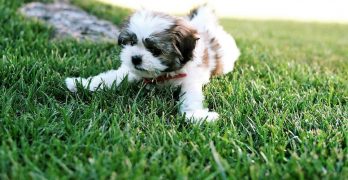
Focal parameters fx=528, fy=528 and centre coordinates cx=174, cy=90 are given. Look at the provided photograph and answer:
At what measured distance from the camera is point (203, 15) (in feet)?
18.4

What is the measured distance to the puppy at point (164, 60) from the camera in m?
4.04

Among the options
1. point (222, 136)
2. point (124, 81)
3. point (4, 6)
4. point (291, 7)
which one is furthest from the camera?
point (291, 7)

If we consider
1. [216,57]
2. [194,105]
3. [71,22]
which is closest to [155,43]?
[194,105]

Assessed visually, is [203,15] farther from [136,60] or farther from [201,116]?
[201,116]

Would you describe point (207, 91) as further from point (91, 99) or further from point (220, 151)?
point (220, 151)

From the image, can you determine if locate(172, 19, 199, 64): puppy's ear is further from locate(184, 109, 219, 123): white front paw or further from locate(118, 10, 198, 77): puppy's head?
locate(184, 109, 219, 123): white front paw

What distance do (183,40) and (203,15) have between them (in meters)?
1.52

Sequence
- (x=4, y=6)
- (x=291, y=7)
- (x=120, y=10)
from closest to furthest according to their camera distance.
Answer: (x=4, y=6) → (x=120, y=10) → (x=291, y=7)

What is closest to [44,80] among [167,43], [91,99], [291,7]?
[91,99]

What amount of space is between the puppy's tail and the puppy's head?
1.30 metres

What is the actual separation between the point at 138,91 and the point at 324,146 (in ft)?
5.45

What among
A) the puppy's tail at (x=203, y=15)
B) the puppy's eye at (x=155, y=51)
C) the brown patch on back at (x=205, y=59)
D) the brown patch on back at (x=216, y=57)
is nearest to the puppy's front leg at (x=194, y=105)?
the brown patch on back at (x=205, y=59)

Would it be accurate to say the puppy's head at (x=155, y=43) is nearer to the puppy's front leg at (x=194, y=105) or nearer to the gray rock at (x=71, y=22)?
the puppy's front leg at (x=194, y=105)

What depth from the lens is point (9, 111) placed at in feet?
11.7
